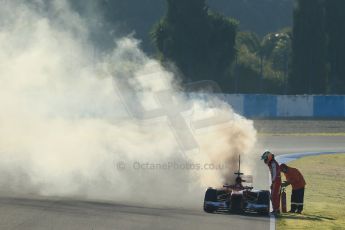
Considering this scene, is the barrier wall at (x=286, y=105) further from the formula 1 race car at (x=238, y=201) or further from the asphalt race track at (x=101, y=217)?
the asphalt race track at (x=101, y=217)

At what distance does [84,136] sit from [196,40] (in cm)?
5263

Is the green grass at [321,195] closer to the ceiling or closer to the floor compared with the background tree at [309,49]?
closer to the floor

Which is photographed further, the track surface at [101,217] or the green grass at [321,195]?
the green grass at [321,195]

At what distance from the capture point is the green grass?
69.1 feet

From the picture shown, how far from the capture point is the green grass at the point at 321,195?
829 inches

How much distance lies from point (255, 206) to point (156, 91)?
15880 mm

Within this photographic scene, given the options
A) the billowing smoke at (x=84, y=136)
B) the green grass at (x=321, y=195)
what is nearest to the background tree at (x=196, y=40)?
the green grass at (x=321, y=195)

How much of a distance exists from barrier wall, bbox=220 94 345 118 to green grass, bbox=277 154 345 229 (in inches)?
612

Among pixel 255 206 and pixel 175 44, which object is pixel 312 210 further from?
pixel 175 44

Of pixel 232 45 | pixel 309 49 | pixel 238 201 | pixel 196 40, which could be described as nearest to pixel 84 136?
pixel 238 201

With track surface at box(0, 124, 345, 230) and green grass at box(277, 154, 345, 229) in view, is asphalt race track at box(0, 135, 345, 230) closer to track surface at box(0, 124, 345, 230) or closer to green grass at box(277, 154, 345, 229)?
track surface at box(0, 124, 345, 230)

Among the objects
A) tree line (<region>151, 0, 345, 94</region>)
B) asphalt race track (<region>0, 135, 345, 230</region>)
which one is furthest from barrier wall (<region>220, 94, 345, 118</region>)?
asphalt race track (<region>0, 135, 345, 230</region>)

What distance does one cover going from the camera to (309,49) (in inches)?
3364

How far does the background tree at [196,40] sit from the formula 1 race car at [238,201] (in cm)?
5933
